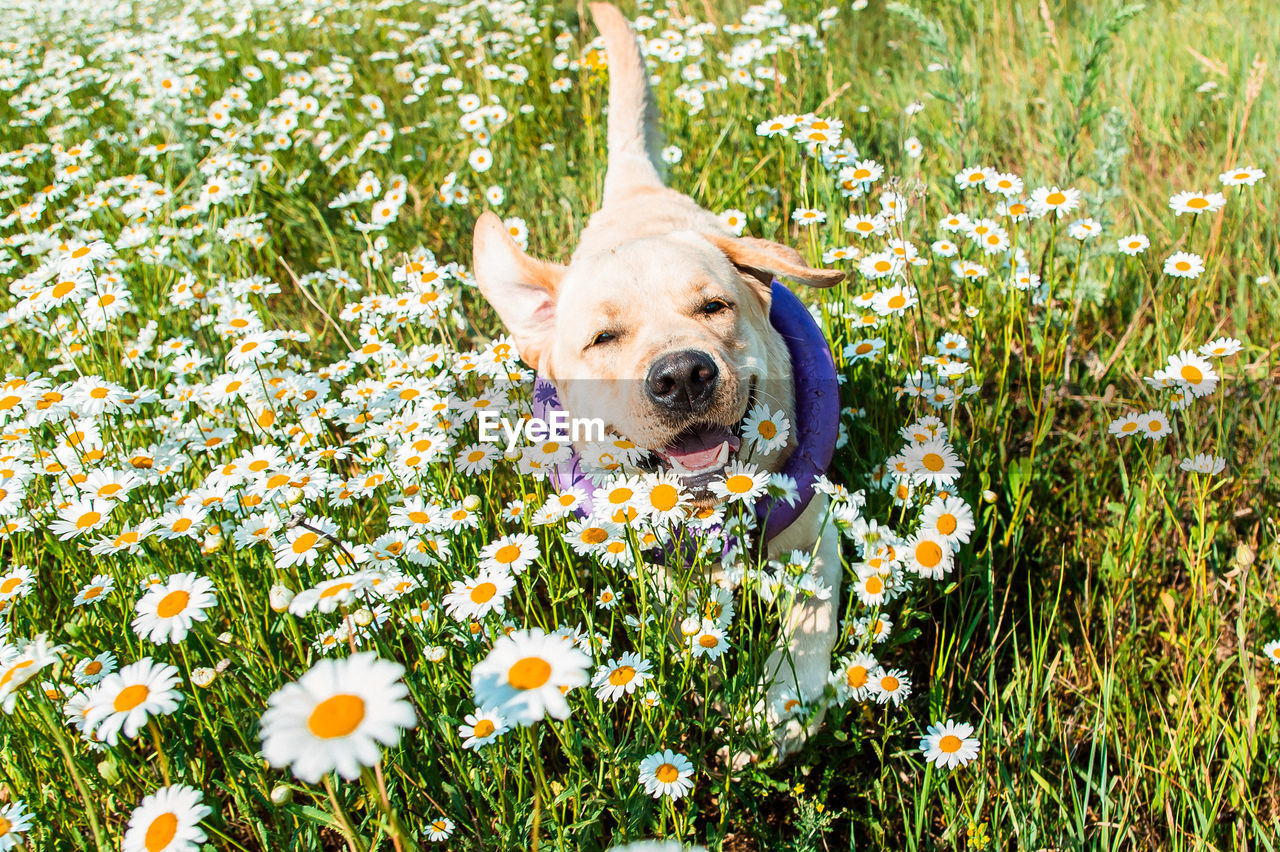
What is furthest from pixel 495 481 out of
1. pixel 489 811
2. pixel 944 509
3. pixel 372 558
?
pixel 944 509

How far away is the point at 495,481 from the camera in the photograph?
245cm

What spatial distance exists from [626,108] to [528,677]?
13.1ft

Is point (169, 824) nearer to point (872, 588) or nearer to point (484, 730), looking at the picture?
point (484, 730)

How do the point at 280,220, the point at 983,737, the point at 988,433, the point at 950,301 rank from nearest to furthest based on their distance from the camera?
the point at 983,737 < the point at 988,433 < the point at 950,301 < the point at 280,220

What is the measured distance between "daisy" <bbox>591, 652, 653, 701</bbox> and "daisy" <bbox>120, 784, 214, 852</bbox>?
67cm

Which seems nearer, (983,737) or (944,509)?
(944,509)

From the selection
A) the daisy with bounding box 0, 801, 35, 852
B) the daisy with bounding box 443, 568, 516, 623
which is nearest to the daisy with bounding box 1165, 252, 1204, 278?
the daisy with bounding box 443, 568, 516, 623

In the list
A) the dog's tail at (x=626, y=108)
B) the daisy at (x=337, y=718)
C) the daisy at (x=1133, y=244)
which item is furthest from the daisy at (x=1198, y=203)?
the daisy at (x=337, y=718)

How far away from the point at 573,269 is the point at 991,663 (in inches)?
70.4

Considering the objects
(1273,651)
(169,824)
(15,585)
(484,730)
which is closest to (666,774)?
(484,730)

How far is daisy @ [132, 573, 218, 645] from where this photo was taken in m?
1.36

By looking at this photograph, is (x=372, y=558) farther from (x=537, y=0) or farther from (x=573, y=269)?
(x=537, y=0)

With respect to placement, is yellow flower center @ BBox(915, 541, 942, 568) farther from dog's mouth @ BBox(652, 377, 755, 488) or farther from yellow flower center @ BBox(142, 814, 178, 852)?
yellow flower center @ BBox(142, 814, 178, 852)

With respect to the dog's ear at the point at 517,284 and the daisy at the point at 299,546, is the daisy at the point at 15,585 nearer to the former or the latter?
the daisy at the point at 299,546
